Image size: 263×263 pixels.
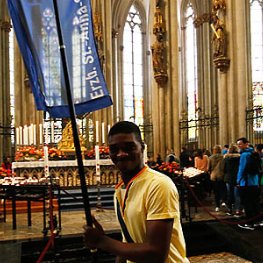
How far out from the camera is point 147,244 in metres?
1.58

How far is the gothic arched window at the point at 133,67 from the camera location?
2855 centimetres

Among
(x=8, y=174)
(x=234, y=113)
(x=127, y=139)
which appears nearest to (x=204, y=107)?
(x=234, y=113)

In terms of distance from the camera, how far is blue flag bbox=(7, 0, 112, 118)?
15.9 feet

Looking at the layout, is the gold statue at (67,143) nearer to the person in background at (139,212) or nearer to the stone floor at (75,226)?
the stone floor at (75,226)

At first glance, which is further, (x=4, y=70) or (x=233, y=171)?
(x=4, y=70)

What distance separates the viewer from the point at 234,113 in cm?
1345

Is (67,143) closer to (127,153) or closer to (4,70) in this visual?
(127,153)

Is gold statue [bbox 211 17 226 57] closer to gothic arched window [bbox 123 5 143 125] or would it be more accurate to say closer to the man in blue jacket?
the man in blue jacket

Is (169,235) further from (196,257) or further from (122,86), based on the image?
(122,86)

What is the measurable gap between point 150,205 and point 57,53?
558 cm

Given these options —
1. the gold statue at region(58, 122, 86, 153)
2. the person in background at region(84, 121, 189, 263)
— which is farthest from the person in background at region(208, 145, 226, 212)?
the person in background at region(84, 121, 189, 263)

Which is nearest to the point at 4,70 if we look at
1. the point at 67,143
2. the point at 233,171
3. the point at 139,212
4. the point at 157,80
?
the point at 157,80

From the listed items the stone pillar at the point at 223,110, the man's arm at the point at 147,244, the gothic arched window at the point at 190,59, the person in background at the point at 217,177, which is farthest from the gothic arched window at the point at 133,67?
the man's arm at the point at 147,244

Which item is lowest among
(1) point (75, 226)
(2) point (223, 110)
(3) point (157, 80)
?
(1) point (75, 226)
